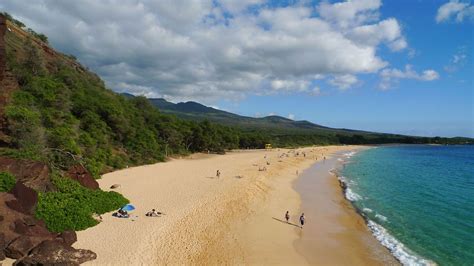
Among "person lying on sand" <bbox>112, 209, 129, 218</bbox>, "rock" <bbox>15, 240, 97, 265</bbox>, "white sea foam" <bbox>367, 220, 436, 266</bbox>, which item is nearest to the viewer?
"rock" <bbox>15, 240, 97, 265</bbox>

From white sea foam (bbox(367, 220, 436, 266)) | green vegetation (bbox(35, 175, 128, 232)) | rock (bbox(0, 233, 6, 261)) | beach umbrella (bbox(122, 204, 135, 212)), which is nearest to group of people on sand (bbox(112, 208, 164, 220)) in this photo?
beach umbrella (bbox(122, 204, 135, 212))

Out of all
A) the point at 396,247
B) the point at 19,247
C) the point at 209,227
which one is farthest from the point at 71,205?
the point at 396,247

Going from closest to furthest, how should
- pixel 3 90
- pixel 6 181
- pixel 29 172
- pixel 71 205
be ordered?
pixel 6 181 → pixel 71 205 → pixel 29 172 → pixel 3 90

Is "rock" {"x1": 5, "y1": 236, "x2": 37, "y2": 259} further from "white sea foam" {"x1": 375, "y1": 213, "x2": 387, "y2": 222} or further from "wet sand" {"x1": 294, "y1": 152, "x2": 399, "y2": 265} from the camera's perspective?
"white sea foam" {"x1": 375, "y1": 213, "x2": 387, "y2": 222}

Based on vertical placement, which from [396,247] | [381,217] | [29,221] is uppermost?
[29,221]

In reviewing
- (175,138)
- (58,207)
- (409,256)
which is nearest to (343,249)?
(409,256)

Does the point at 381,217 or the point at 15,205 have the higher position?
the point at 15,205

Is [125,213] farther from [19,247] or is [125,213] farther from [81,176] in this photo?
[19,247]
